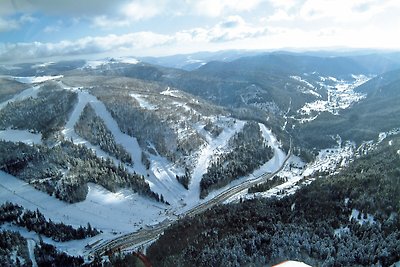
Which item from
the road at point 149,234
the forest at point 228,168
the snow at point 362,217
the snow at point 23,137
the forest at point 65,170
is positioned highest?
the snow at point 23,137

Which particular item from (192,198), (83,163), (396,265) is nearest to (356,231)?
(396,265)

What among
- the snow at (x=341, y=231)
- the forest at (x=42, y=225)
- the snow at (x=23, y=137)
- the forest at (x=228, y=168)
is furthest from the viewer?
the snow at (x=23, y=137)

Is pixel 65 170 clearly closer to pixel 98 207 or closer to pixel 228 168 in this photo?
pixel 98 207

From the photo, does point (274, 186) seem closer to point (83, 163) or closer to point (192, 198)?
point (192, 198)

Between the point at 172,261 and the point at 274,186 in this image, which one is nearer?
the point at 172,261

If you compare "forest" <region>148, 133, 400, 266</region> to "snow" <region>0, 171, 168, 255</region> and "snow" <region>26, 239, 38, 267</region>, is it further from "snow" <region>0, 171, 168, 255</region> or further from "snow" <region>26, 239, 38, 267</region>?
"snow" <region>26, 239, 38, 267</region>

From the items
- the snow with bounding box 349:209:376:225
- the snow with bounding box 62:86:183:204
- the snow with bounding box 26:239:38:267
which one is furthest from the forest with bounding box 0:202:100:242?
the snow with bounding box 349:209:376:225

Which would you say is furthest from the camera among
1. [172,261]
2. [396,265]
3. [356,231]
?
[356,231]

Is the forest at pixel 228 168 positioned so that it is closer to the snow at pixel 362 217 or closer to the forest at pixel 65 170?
the forest at pixel 65 170

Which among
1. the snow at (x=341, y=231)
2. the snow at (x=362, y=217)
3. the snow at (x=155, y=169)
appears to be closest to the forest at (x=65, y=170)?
the snow at (x=155, y=169)

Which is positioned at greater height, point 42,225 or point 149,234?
point 42,225

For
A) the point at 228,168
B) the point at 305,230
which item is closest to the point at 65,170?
the point at 228,168
